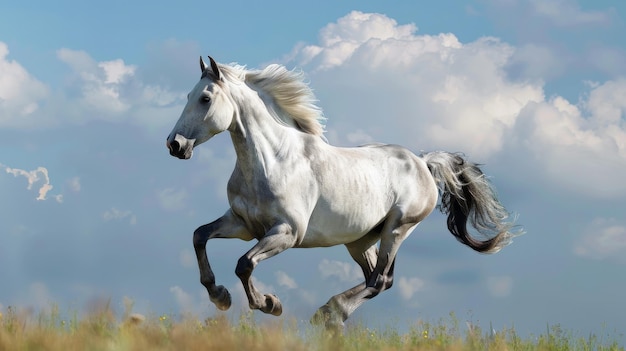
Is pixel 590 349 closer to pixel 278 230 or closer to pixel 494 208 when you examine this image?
pixel 494 208

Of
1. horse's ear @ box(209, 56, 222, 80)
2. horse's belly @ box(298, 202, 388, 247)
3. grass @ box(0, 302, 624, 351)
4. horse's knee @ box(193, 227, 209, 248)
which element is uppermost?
Answer: horse's ear @ box(209, 56, 222, 80)

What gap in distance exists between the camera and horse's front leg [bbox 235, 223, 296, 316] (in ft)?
26.7

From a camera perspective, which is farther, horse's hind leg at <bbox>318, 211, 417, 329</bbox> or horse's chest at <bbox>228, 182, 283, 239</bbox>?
horse's hind leg at <bbox>318, 211, 417, 329</bbox>

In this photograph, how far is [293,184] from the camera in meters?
8.49

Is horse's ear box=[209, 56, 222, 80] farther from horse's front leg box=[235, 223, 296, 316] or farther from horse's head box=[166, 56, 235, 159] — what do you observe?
horse's front leg box=[235, 223, 296, 316]

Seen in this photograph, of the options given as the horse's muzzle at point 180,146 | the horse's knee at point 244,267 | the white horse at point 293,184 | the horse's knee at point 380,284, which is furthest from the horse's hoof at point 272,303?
the horse's muzzle at point 180,146

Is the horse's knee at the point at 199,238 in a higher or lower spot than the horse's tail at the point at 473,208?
lower

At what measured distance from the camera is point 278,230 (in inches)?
325

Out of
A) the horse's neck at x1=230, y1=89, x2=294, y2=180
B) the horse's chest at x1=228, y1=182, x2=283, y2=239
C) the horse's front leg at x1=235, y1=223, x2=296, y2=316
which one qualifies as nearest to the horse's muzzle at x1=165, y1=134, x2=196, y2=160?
the horse's neck at x1=230, y1=89, x2=294, y2=180

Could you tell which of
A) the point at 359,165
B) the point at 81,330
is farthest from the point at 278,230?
the point at 81,330

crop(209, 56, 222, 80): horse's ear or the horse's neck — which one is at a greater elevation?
crop(209, 56, 222, 80): horse's ear

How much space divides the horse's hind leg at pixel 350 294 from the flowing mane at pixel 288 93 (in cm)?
142

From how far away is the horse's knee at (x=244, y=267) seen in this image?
26.6ft

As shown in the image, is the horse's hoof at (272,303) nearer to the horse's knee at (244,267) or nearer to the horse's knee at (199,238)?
the horse's knee at (244,267)
